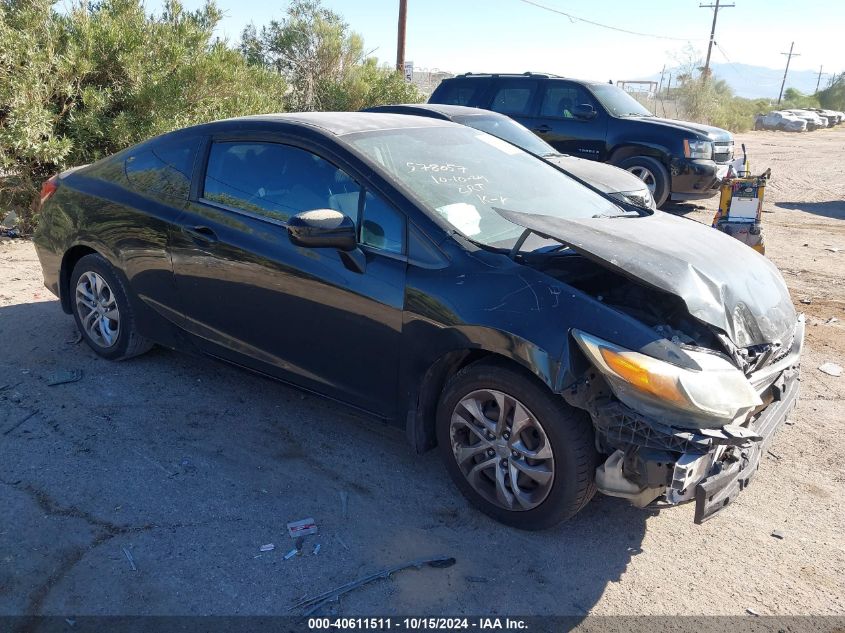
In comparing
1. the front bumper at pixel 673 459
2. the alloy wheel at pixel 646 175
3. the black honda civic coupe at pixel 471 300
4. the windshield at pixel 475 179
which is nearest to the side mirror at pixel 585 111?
the alloy wheel at pixel 646 175

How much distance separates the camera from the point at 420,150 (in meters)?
4.05

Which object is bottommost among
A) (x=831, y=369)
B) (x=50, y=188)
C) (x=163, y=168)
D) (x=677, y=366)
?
(x=831, y=369)

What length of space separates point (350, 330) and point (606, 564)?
1.62 m

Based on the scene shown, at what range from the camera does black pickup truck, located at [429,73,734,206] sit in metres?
11.1

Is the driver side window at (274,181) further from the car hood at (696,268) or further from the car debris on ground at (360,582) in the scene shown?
the car debris on ground at (360,582)

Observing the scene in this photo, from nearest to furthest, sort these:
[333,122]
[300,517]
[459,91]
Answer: [300,517], [333,122], [459,91]

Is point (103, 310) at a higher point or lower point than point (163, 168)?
lower

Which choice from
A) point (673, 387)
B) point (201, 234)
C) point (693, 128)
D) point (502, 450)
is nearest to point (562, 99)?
A: point (693, 128)

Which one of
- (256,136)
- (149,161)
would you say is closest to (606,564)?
(256,136)

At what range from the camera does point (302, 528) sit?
11.0 feet

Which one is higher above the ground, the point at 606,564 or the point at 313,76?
the point at 313,76

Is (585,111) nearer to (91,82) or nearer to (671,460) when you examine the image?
(91,82)

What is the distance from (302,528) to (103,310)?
99.9 inches

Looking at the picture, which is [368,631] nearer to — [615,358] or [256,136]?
[615,358]
